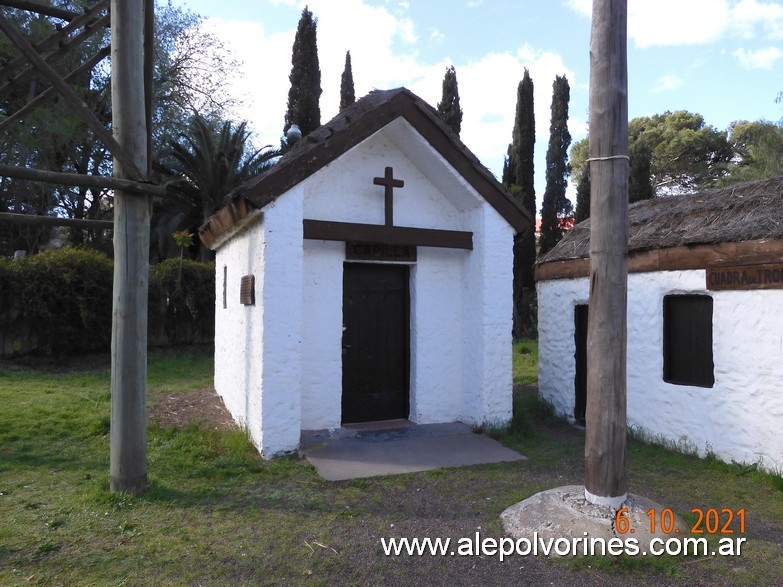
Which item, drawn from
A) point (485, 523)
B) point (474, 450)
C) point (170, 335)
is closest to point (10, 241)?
point (170, 335)

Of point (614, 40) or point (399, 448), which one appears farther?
point (399, 448)

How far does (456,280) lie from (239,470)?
3.73 meters

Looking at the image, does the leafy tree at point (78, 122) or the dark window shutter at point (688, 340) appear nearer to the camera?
the dark window shutter at point (688, 340)

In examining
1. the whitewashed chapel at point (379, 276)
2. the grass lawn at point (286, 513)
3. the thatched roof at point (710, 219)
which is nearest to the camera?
the grass lawn at point (286, 513)

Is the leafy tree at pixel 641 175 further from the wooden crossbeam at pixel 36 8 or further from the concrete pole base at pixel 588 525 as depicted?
the wooden crossbeam at pixel 36 8

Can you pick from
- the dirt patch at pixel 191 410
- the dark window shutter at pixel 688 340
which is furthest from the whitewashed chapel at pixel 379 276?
the dark window shutter at pixel 688 340

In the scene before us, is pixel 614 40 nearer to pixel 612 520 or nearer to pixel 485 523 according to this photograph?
pixel 612 520

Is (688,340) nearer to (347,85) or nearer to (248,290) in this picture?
(248,290)

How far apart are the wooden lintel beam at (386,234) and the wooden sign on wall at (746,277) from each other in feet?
9.40

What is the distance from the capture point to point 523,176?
21.8 meters

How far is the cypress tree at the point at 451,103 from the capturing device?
22.2 meters

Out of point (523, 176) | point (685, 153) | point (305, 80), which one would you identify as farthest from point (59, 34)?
point (685, 153)

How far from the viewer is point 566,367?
8.30 m

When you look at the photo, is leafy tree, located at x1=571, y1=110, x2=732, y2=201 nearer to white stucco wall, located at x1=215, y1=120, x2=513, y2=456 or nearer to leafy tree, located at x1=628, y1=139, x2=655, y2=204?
leafy tree, located at x1=628, y1=139, x2=655, y2=204
